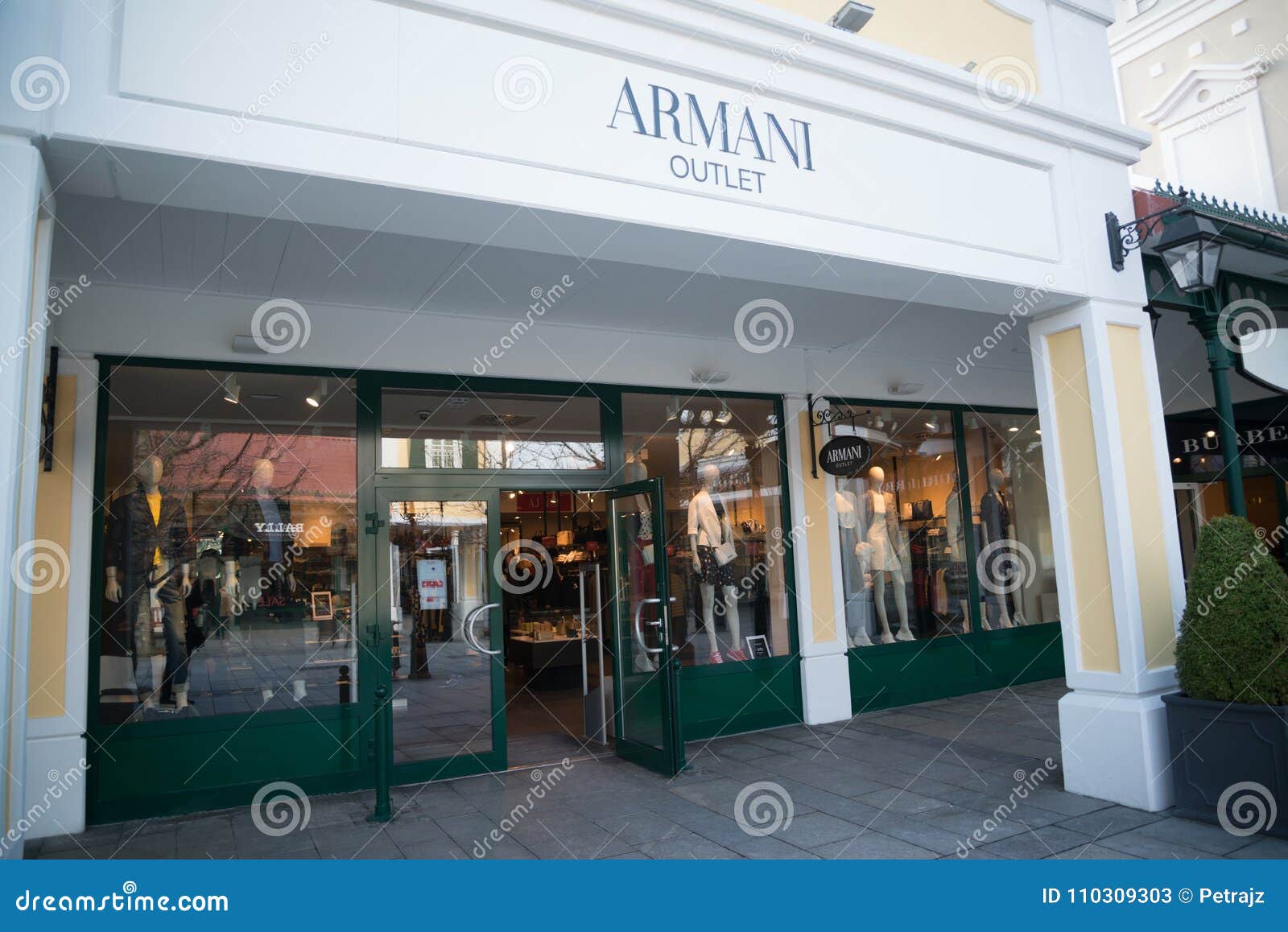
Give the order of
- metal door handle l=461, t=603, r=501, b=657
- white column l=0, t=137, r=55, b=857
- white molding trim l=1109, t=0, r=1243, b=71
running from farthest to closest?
white molding trim l=1109, t=0, r=1243, b=71
metal door handle l=461, t=603, r=501, b=657
white column l=0, t=137, r=55, b=857

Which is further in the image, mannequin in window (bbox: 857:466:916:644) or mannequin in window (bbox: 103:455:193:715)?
mannequin in window (bbox: 857:466:916:644)

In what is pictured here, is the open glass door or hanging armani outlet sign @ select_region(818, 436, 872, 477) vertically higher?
hanging armani outlet sign @ select_region(818, 436, 872, 477)

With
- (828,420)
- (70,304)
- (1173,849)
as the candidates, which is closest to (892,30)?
(828,420)

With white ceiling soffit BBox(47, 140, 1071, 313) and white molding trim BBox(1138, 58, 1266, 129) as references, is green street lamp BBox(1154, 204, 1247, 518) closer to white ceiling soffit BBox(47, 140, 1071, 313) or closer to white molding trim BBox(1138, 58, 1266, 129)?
white ceiling soffit BBox(47, 140, 1071, 313)

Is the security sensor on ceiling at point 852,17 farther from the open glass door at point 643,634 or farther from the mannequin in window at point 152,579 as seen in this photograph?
the mannequin in window at point 152,579

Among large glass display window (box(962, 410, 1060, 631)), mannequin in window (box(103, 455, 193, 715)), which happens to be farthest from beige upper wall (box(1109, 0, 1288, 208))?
mannequin in window (box(103, 455, 193, 715))

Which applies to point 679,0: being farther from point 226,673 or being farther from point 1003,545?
point 1003,545

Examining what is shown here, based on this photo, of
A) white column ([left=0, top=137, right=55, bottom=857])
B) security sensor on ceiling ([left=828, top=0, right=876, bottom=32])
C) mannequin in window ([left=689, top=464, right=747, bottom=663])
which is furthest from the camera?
mannequin in window ([left=689, top=464, right=747, bottom=663])

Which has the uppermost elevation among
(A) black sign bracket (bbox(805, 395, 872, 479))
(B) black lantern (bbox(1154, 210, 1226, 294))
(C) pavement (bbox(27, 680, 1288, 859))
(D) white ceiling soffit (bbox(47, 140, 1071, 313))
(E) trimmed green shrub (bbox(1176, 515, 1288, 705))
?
(B) black lantern (bbox(1154, 210, 1226, 294))

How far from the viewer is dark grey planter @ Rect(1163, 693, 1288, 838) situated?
13.1 ft

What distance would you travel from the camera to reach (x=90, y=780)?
4.76m

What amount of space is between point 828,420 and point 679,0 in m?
3.99

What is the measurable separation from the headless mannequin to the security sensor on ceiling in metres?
4.13

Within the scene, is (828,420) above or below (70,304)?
below
